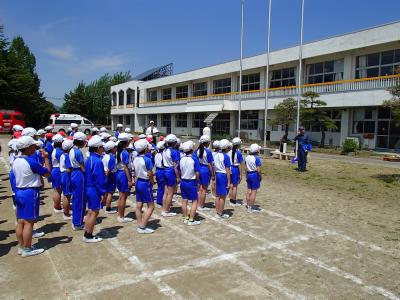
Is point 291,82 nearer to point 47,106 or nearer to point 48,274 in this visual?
point 48,274

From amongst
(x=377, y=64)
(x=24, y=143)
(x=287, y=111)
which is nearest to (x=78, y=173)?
(x=24, y=143)

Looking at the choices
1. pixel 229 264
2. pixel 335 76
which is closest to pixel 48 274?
pixel 229 264

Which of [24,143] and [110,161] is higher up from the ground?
[24,143]

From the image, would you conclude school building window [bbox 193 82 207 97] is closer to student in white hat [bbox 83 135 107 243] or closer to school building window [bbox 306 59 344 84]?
school building window [bbox 306 59 344 84]

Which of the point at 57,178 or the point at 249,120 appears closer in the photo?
the point at 57,178

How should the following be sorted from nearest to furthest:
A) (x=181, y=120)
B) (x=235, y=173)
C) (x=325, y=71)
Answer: (x=235, y=173), (x=325, y=71), (x=181, y=120)

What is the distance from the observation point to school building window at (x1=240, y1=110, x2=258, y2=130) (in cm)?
3103

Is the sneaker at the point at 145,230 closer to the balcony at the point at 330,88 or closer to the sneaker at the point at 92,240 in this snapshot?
the sneaker at the point at 92,240

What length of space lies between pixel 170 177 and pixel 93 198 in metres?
1.83

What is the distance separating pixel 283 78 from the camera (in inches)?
1127

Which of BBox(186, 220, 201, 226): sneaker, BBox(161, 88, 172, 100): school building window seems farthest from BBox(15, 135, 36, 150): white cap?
BBox(161, 88, 172, 100): school building window

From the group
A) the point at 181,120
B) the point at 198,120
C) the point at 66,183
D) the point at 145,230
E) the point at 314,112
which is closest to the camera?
the point at 145,230

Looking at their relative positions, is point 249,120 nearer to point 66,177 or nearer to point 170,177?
point 170,177

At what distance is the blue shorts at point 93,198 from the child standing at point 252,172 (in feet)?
10.9
